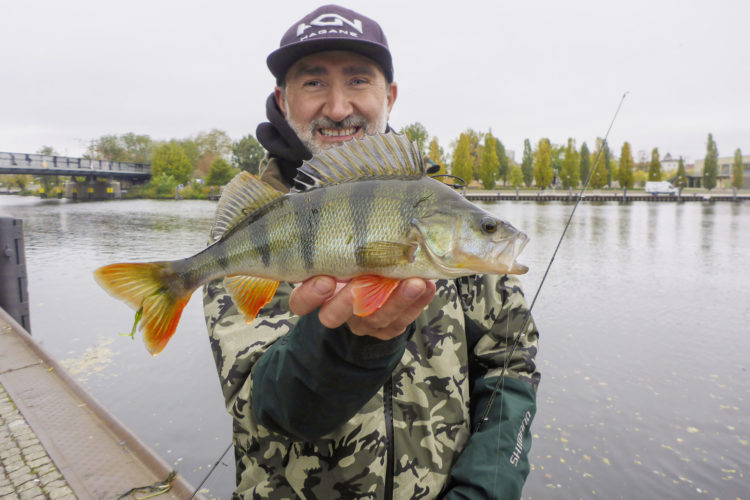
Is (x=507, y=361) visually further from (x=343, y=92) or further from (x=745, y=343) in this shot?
(x=745, y=343)

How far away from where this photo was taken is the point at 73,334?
8.13m

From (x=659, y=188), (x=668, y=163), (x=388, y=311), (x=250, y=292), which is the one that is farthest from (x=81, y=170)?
(x=668, y=163)

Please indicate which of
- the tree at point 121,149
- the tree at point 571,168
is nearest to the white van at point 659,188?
the tree at point 571,168

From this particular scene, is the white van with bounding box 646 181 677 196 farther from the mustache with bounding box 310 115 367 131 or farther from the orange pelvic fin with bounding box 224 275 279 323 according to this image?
the orange pelvic fin with bounding box 224 275 279 323

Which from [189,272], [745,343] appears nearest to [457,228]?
[189,272]

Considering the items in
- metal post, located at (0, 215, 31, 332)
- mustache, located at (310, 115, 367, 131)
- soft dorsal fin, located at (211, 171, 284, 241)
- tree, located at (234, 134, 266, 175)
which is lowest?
metal post, located at (0, 215, 31, 332)

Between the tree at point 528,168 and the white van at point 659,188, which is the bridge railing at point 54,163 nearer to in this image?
the tree at point 528,168

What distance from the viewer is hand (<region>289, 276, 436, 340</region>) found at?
58.1 inches

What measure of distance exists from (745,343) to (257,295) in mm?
9550

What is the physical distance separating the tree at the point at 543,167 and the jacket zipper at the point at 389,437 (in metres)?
72.7

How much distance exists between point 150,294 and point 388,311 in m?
0.90

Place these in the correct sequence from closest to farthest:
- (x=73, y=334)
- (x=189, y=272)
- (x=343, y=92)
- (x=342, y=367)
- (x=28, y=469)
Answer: (x=342, y=367) → (x=189, y=272) → (x=343, y=92) → (x=28, y=469) → (x=73, y=334)

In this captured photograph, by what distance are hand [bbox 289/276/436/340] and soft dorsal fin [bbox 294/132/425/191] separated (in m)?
0.42

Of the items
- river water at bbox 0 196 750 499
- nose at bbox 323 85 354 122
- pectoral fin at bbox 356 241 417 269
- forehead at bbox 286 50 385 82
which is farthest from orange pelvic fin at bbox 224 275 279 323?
river water at bbox 0 196 750 499
